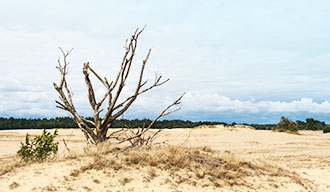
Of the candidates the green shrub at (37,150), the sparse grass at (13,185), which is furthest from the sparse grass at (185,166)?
the green shrub at (37,150)

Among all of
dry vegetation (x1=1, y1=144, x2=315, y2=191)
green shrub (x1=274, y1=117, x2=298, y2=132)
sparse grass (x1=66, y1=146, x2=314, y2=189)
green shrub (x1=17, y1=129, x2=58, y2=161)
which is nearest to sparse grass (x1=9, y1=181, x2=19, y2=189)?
dry vegetation (x1=1, y1=144, x2=315, y2=191)

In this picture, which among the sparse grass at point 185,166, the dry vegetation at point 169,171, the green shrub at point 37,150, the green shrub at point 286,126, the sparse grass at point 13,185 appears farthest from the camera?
the green shrub at point 286,126

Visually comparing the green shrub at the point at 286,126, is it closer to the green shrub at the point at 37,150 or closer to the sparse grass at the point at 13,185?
the green shrub at the point at 37,150

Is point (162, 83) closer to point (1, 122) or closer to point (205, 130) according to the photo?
point (205, 130)

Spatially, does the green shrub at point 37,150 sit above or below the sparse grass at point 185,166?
above

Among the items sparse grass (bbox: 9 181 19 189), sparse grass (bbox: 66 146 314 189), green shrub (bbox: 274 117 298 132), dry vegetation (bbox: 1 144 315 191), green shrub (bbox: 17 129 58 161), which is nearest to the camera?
sparse grass (bbox: 9 181 19 189)

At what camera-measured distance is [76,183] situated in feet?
19.0

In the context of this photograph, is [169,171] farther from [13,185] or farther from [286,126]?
[286,126]

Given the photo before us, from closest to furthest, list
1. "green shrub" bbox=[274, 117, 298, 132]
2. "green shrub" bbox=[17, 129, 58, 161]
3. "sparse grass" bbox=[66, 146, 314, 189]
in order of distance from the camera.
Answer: "sparse grass" bbox=[66, 146, 314, 189], "green shrub" bbox=[17, 129, 58, 161], "green shrub" bbox=[274, 117, 298, 132]

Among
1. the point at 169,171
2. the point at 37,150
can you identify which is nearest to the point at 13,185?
the point at 37,150

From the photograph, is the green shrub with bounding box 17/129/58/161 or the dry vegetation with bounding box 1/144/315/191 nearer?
the dry vegetation with bounding box 1/144/315/191

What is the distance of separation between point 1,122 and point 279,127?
33.4 meters

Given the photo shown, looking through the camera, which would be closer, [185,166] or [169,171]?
[169,171]

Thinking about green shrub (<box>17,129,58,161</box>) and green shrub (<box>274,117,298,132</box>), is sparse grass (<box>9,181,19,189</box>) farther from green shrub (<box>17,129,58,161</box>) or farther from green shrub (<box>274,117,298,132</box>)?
green shrub (<box>274,117,298,132</box>)
